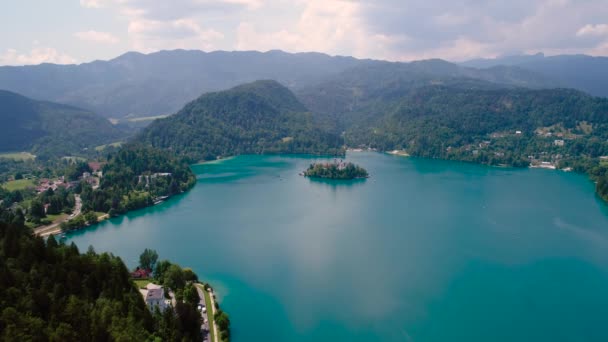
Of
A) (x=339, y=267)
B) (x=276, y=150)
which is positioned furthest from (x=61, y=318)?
(x=276, y=150)

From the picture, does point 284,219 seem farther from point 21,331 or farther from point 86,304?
point 21,331

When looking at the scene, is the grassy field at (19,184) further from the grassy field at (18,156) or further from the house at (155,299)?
the house at (155,299)

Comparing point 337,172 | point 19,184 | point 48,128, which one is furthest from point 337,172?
point 48,128

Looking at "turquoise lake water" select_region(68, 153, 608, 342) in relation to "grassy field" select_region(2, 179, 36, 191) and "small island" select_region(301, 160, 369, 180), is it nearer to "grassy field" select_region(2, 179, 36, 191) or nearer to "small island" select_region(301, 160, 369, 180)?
"small island" select_region(301, 160, 369, 180)

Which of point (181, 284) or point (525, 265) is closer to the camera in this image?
point (181, 284)

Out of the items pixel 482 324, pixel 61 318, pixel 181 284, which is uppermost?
pixel 61 318

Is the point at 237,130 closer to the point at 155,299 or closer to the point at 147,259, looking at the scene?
the point at 147,259
